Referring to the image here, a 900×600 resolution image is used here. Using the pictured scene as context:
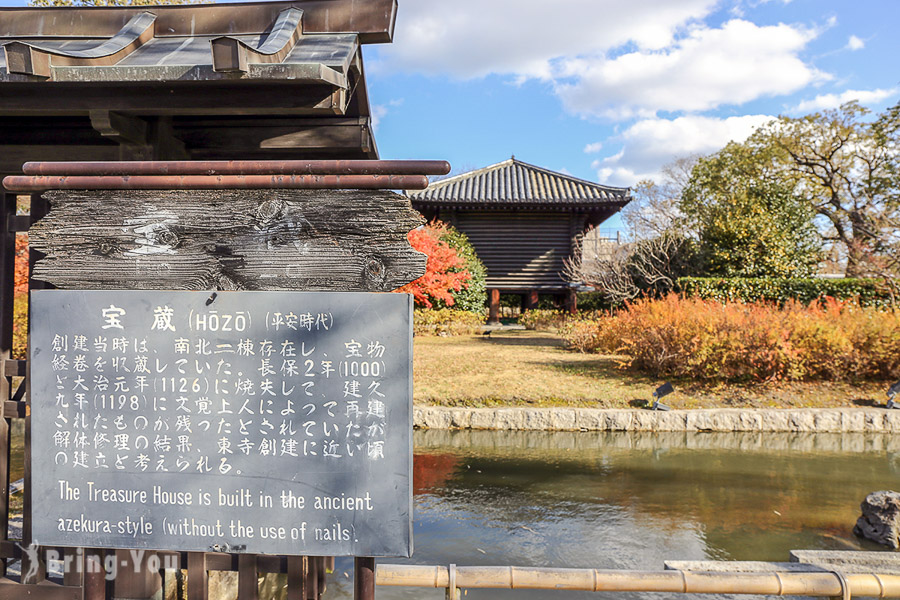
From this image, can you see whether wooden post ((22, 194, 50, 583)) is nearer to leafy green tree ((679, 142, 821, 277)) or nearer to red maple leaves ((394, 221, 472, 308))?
red maple leaves ((394, 221, 472, 308))

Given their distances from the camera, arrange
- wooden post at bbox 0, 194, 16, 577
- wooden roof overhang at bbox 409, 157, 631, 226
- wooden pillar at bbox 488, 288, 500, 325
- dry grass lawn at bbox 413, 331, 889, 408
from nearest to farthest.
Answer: wooden post at bbox 0, 194, 16, 577
dry grass lawn at bbox 413, 331, 889, 408
wooden roof overhang at bbox 409, 157, 631, 226
wooden pillar at bbox 488, 288, 500, 325

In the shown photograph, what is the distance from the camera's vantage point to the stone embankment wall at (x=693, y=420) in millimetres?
7781

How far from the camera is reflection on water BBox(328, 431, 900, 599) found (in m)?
4.27

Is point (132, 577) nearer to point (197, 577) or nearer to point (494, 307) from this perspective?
point (197, 577)

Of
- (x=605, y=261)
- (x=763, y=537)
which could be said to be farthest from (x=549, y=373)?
(x=605, y=261)

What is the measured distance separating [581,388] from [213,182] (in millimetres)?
7903

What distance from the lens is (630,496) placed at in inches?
214

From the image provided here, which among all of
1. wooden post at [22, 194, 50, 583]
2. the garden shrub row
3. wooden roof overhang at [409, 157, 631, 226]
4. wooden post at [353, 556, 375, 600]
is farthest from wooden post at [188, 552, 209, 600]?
wooden roof overhang at [409, 157, 631, 226]

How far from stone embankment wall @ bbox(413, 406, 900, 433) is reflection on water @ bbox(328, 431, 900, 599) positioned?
6.3 inches

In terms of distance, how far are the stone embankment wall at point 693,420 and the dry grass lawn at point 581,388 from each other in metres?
0.46

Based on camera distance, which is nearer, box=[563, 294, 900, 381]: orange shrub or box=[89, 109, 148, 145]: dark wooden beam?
box=[89, 109, 148, 145]: dark wooden beam

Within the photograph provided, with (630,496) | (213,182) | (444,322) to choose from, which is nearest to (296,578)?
(213,182)

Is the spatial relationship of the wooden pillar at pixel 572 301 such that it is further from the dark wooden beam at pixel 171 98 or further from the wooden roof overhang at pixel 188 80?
the dark wooden beam at pixel 171 98

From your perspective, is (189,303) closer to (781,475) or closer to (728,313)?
(781,475)
